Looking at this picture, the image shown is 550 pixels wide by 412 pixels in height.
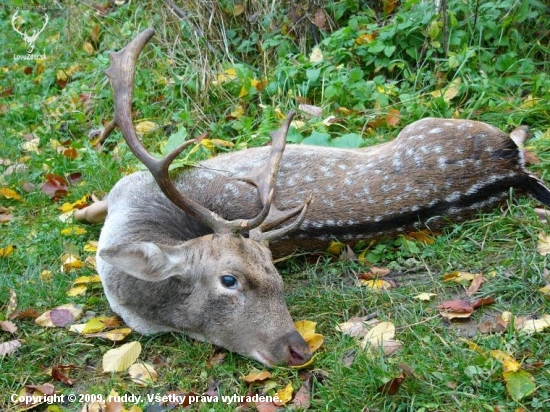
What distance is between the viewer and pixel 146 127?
729 cm

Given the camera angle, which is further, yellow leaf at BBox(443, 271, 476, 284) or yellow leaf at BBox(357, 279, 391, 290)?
yellow leaf at BBox(357, 279, 391, 290)

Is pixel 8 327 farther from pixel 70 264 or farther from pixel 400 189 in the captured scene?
pixel 400 189

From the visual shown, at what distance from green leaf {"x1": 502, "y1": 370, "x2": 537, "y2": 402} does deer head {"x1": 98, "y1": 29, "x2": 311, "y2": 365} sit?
98 centimetres

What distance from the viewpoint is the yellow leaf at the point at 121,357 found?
4.51 m

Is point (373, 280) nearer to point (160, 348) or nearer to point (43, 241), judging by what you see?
point (160, 348)

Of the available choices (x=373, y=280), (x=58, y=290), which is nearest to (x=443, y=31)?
(x=373, y=280)

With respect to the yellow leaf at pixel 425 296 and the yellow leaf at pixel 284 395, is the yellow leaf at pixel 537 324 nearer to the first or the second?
the yellow leaf at pixel 425 296

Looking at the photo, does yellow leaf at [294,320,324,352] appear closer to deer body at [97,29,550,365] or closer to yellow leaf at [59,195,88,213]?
deer body at [97,29,550,365]

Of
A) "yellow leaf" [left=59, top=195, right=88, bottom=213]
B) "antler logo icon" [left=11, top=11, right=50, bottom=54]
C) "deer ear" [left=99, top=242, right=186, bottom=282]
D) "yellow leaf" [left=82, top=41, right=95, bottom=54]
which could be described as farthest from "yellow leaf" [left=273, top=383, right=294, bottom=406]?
"antler logo icon" [left=11, top=11, right=50, bottom=54]

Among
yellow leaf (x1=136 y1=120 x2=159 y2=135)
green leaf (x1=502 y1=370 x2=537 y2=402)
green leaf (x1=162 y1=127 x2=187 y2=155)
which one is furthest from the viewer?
yellow leaf (x1=136 y1=120 x2=159 y2=135)

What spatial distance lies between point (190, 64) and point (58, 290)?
295cm

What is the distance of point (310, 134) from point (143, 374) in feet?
9.11

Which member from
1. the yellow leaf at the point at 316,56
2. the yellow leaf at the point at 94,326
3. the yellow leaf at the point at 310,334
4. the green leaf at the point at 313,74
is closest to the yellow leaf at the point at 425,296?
the yellow leaf at the point at 310,334

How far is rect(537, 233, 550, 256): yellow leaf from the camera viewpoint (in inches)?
190
